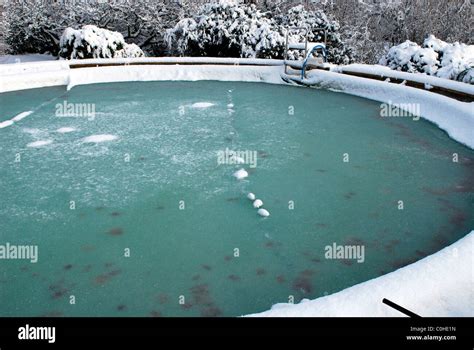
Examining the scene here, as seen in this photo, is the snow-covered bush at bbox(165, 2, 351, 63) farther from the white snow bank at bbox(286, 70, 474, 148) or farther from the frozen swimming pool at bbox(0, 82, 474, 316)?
the frozen swimming pool at bbox(0, 82, 474, 316)

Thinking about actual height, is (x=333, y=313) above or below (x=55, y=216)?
above

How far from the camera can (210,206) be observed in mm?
4766

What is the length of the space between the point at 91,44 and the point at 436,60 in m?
10.8

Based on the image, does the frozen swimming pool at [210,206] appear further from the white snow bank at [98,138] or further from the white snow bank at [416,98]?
the white snow bank at [416,98]

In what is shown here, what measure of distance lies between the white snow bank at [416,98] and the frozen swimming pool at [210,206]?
0.31 metres

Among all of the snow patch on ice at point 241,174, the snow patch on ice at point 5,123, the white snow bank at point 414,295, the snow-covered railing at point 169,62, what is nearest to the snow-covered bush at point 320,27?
the snow-covered railing at point 169,62

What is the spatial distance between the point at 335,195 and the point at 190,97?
20.4ft

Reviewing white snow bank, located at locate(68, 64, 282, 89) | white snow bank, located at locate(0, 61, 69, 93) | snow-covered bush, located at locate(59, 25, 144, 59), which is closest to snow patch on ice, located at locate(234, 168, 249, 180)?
white snow bank, located at locate(68, 64, 282, 89)

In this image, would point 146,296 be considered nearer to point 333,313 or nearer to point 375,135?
point 333,313

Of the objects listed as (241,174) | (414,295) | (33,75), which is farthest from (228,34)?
(414,295)

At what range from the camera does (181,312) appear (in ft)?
10.2

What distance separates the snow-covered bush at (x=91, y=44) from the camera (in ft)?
48.4

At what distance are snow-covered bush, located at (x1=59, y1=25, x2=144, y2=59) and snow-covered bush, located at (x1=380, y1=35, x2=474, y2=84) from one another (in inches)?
351

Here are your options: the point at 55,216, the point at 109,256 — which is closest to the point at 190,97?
the point at 55,216
